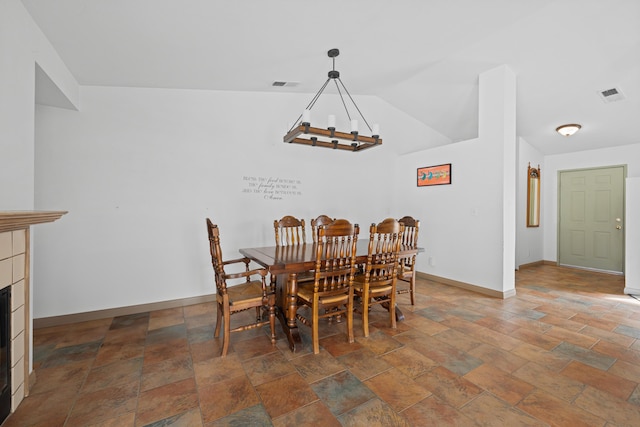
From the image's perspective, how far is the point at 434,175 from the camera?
179 inches

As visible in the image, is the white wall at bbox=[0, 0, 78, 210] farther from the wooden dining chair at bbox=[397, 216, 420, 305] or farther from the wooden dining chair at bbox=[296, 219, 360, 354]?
the wooden dining chair at bbox=[397, 216, 420, 305]

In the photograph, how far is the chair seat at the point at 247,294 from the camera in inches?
90.6

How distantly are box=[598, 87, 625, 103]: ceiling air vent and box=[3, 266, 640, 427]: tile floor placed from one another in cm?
277

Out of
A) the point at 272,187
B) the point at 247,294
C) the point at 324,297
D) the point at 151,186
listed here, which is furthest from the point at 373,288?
the point at 151,186

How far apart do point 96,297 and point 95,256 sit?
0.44m

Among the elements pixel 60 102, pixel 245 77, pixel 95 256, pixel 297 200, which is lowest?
pixel 95 256

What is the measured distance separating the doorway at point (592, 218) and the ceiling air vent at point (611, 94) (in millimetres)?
1794

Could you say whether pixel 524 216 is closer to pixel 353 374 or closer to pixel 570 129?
pixel 570 129

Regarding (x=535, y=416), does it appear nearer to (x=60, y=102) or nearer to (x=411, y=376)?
(x=411, y=376)

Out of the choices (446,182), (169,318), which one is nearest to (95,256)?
(169,318)

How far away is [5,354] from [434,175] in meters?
4.90

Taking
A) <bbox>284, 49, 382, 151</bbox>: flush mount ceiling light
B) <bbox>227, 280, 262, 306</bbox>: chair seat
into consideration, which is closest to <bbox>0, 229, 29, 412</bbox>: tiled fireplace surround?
<bbox>227, 280, 262, 306</bbox>: chair seat

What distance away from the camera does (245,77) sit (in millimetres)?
3240

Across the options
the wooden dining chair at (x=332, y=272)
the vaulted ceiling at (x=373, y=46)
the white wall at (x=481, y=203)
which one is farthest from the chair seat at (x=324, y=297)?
the white wall at (x=481, y=203)
